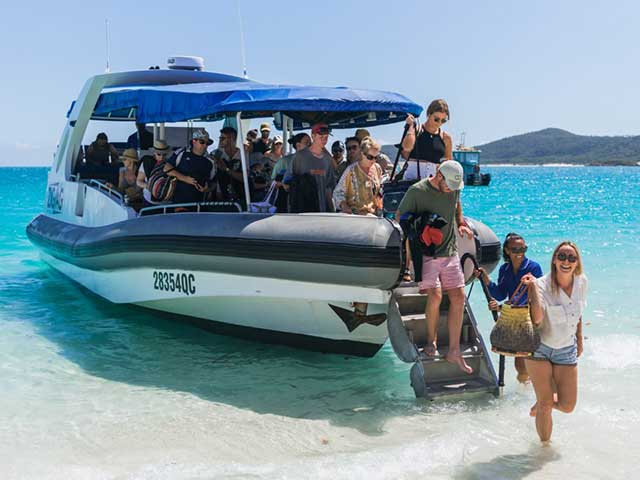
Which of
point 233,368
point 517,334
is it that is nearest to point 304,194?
point 233,368

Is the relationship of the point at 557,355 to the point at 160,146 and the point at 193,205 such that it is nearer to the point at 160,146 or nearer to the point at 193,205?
the point at 193,205

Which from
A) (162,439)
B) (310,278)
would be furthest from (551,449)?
(162,439)

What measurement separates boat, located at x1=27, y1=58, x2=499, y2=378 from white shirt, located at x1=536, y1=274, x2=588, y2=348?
133 centimetres

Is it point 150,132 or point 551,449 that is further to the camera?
point 150,132

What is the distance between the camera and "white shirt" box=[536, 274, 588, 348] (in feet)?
14.9

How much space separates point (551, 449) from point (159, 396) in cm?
307

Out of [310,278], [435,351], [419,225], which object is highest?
[419,225]

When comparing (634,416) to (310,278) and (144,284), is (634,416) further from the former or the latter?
(144,284)

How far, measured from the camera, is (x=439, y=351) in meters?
5.88

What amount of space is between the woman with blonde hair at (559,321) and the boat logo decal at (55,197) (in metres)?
7.56

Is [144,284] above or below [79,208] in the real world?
below

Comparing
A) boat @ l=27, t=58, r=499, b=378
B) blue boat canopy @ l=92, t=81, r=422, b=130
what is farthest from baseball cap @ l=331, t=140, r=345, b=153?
blue boat canopy @ l=92, t=81, r=422, b=130

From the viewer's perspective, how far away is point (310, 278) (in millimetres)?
5977

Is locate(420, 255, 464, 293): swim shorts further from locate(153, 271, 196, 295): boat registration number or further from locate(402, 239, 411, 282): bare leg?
locate(153, 271, 196, 295): boat registration number
